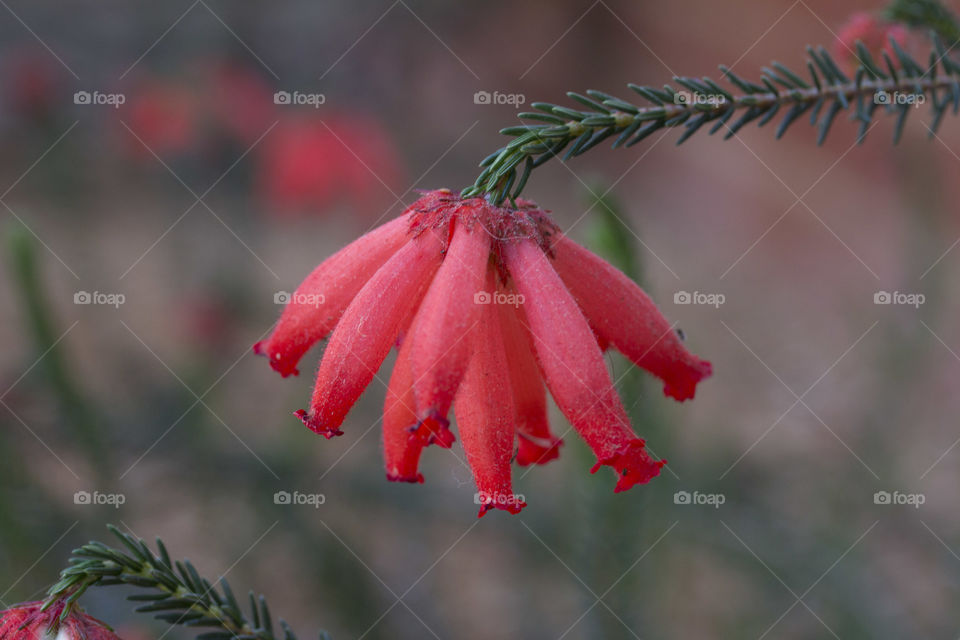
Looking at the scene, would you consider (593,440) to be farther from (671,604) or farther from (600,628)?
(671,604)

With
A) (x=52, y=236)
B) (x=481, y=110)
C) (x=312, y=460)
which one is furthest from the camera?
(x=481, y=110)

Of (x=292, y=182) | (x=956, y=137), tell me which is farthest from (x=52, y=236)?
(x=956, y=137)

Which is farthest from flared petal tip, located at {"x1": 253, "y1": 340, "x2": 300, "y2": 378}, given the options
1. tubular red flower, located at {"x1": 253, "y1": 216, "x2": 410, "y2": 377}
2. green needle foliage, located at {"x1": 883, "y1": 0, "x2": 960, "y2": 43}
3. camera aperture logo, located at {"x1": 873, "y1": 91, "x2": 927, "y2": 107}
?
green needle foliage, located at {"x1": 883, "y1": 0, "x2": 960, "y2": 43}

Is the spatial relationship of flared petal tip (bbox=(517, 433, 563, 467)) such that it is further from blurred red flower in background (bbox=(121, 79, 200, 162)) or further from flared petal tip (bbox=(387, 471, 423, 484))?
blurred red flower in background (bbox=(121, 79, 200, 162))

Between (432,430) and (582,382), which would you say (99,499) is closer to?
(432,430)

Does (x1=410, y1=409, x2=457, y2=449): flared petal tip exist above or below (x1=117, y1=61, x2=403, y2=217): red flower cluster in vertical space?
below

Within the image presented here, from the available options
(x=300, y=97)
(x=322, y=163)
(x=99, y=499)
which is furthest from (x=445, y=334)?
(x=322, y=163)
